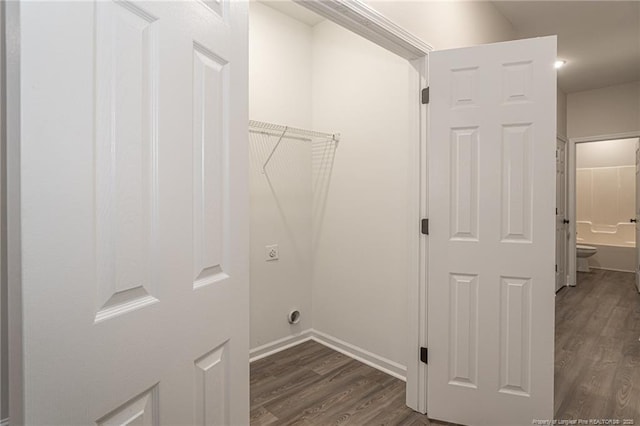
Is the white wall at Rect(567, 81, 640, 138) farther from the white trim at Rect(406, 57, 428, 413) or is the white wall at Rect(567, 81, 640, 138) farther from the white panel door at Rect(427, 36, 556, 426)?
the white trim at Rect(406, 57, 428, 413)

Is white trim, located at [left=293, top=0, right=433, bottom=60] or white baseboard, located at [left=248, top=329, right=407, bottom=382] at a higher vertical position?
white trim, located at [left=293, top=0, right=433, bottom=60]

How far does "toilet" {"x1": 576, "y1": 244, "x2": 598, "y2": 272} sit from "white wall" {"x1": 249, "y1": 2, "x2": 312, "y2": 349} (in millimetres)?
5060

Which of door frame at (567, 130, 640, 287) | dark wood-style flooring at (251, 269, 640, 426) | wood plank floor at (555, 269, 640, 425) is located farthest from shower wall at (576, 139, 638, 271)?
dark wood-style flooring at (251, 269, 640, 426)

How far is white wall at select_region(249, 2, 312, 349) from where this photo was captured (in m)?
2.66

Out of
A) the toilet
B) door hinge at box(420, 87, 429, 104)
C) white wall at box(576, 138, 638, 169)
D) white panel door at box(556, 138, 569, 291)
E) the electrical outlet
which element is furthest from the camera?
white wall at box(576, 138, 638, 169)

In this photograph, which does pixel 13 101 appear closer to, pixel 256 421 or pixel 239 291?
pixel 239 291

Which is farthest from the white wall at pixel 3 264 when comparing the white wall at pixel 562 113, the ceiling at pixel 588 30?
the white wall at pixel 562 113

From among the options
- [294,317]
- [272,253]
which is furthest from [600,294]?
[272,253]

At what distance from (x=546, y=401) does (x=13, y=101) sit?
2.37 m

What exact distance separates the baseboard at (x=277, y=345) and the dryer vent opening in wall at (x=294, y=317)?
122 millimetres

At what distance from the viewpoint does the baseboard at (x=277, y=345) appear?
2689 millimetres

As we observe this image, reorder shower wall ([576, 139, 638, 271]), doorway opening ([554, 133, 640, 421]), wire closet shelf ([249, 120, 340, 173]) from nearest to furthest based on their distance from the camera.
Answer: doorway opening ([554, 133, 640, 421]), wire closet shelf ([249, 120, 340, 173]), shower wall ([576, 139, 638, 271])

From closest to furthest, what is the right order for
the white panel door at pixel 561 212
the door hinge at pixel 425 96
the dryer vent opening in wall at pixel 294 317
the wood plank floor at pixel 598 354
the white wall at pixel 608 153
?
the door hinge at pixel 425 96, the wood plank floor at pixel 598 354, the dryer vent opening in wall at pixel 294 317, the white panel door at pixel 561 212, the white wall at pixel 608 153

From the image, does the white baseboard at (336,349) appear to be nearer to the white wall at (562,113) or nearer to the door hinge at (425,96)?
the door hinge at (425,96)
